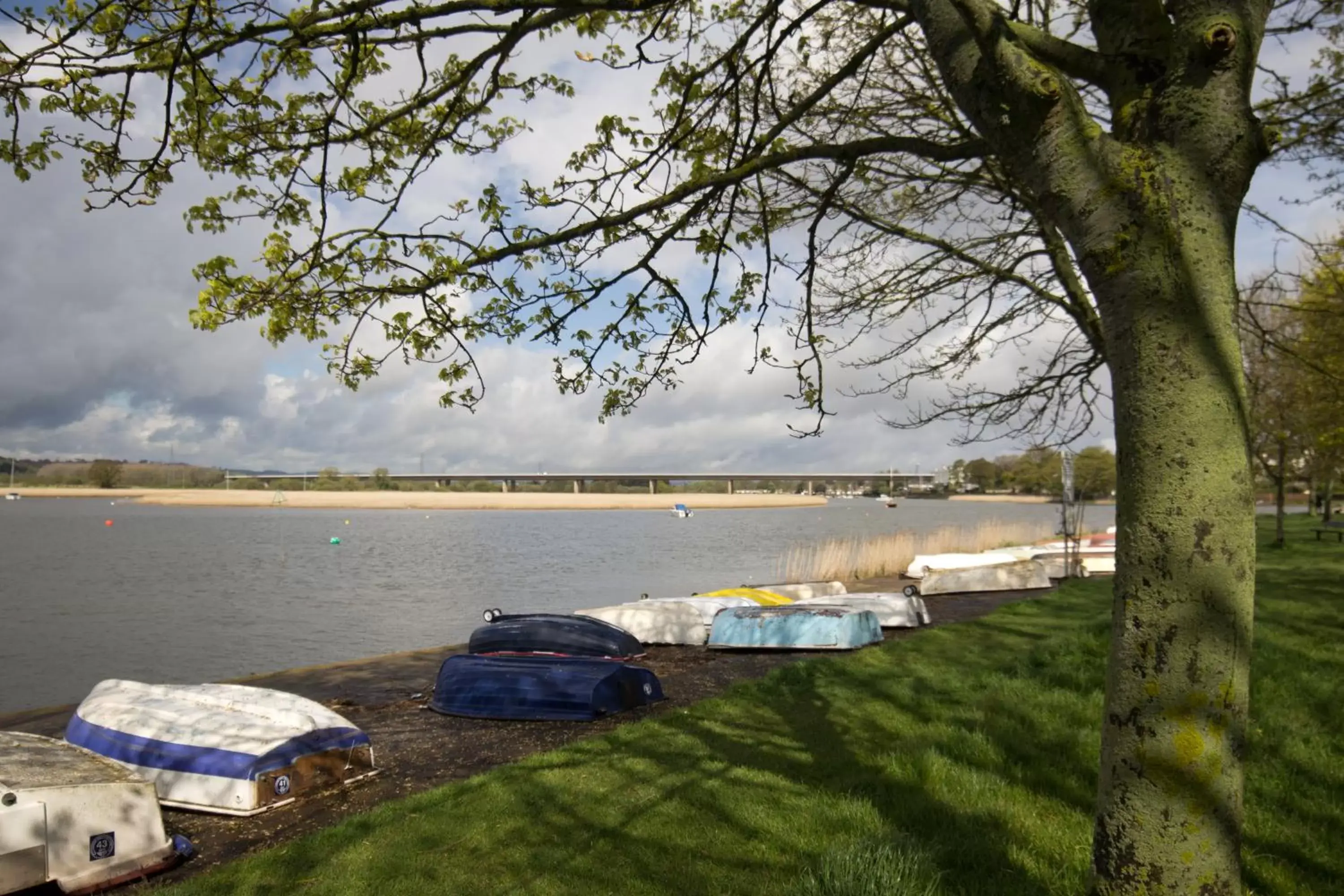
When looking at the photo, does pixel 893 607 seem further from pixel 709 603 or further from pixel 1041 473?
pixel 1041 473

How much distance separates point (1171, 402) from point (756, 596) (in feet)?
47.8

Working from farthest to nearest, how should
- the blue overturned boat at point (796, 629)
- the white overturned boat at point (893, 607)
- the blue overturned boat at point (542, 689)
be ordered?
the white overturned boat at point (893, 607)
the blue overturned boat at point (796, 629)
the blue overturned boat at point (542, 689)

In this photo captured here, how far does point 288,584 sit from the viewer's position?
91.7 feet

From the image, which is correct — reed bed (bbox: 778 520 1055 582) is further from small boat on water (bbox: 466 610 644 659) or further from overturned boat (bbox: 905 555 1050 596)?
small boat on water (bbox: 466 610 644 659)

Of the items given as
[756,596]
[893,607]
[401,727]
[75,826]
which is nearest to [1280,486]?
[893,607]

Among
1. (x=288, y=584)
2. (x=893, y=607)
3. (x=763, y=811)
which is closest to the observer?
(x=763, y=811)

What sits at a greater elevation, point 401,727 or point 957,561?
point 957,561

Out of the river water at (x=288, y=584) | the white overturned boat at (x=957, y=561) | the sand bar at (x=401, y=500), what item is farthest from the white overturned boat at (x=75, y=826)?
the sand bar at (x=401, y=500)

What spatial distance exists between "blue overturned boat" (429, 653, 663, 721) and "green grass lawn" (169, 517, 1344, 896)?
48.7 inches

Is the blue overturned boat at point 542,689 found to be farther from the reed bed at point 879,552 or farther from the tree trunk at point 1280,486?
the tree trunk at point 1280,486

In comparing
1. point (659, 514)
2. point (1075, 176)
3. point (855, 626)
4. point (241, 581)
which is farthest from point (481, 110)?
point (659, 514)

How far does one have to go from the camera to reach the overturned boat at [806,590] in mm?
18719

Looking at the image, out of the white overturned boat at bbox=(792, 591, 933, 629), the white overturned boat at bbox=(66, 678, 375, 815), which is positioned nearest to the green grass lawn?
the white overturned boat at bbox=(66, 678, 375, 815)

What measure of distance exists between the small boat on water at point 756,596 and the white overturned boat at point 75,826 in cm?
1138
